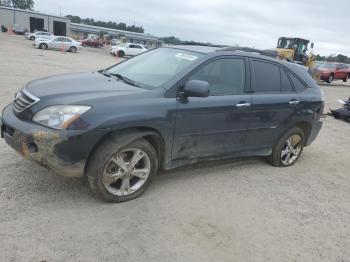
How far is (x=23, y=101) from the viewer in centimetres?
413

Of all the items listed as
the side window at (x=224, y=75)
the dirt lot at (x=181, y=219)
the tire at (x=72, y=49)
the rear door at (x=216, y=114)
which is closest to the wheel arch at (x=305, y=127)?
the dirt lot at (x=181, y=219)

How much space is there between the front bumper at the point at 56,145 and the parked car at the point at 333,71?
87.6ft

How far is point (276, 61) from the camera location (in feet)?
18.9

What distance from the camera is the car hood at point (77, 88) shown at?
3.94m

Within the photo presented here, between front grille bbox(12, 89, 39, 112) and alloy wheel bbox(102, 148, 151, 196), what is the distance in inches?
41.1

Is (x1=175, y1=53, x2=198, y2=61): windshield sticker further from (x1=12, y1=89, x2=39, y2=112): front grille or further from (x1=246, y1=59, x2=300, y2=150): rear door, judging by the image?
(x1=12, y1=89, x2=39, y2=112): front grille

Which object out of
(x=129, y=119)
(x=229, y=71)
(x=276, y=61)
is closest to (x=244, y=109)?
(x=229, y=71)

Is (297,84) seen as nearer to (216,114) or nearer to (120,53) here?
(216,114)

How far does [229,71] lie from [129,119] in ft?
5.67

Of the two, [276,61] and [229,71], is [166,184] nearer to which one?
[229,71]

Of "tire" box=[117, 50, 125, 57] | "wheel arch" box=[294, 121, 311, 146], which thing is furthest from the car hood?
"tire" box=[117, 50, 125, 57]

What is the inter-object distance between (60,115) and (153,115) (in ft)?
3.23

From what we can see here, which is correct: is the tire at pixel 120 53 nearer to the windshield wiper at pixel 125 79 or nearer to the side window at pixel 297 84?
the side window at pixel 297 84

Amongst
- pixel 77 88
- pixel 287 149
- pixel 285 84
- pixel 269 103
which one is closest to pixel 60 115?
pixel 77 88
